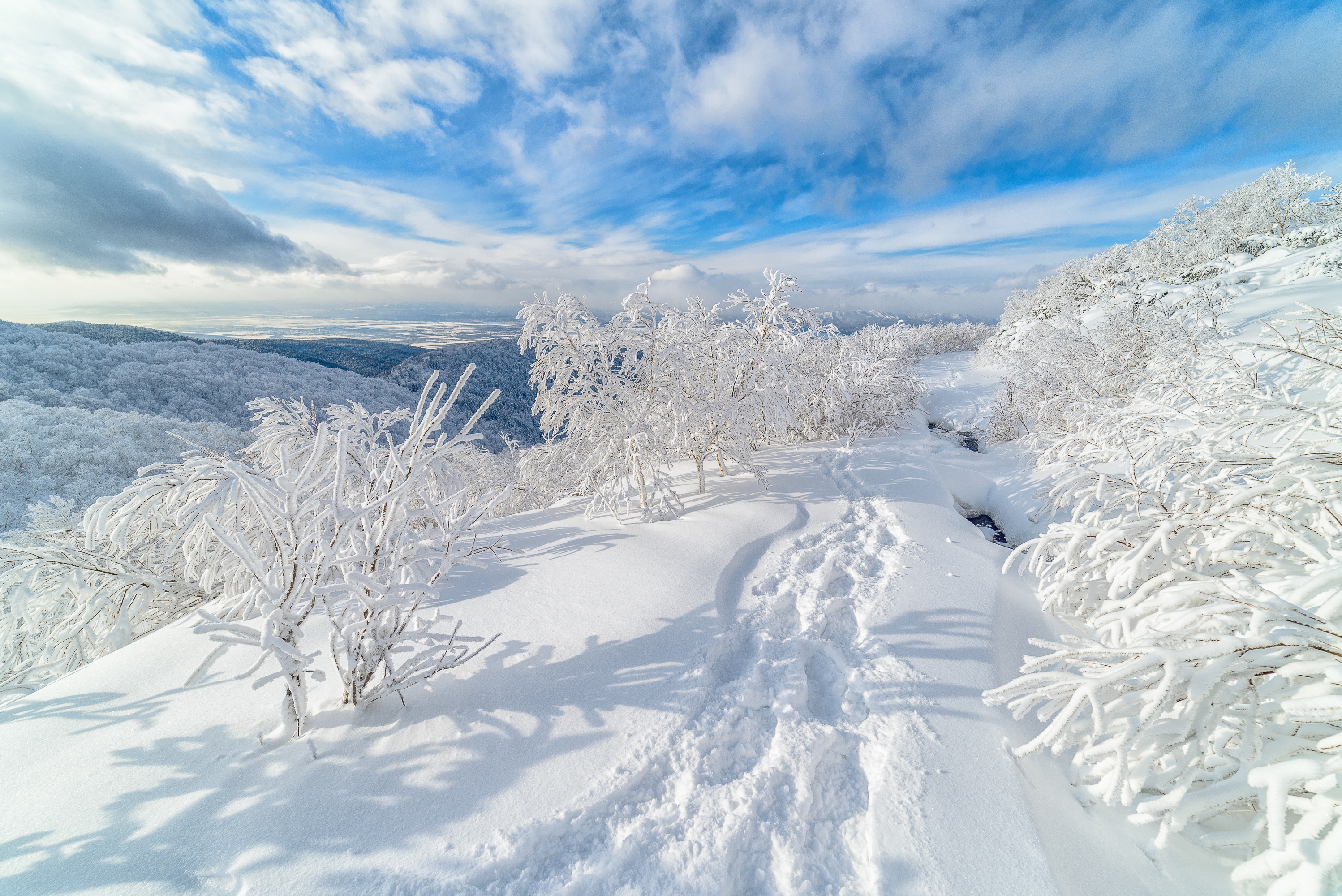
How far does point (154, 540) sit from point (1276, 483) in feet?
31.2

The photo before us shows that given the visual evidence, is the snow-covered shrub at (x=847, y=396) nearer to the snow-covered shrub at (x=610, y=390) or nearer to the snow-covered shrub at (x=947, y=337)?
the snow-covered shrub at (x=610, y=390)

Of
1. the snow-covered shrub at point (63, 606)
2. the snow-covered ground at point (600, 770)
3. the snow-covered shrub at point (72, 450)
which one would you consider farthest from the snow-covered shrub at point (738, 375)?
the snow-covered shrub at point (72, 450)

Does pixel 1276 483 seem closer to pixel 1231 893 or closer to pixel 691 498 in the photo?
pixel 1231 893

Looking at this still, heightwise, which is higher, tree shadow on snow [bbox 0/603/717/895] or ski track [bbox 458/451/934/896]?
tree shadow on snow [bbox 0/603/717/895]

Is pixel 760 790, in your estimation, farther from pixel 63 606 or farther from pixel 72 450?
pixel 72 450

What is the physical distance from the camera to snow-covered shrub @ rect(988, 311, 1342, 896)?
144 cm

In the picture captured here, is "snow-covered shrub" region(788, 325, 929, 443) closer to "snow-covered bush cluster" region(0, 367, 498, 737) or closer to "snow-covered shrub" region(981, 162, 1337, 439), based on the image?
"snow-covered shrub" region(981, 162, 1337, 439)

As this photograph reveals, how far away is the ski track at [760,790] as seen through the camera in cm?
164

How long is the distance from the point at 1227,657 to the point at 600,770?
253cm

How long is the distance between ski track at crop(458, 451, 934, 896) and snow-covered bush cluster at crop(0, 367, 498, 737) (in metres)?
1.05

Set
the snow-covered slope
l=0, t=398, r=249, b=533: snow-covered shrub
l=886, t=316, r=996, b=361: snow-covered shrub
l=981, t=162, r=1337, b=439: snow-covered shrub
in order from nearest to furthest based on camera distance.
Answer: l=981, t=162, r=1337, b=439: snow-covered shrub
l=0, t=398, r=249, b=533: snow-covered shrub
the snow-covered slope
l=886, t=316, r=996, b=361: snow-covered shrub

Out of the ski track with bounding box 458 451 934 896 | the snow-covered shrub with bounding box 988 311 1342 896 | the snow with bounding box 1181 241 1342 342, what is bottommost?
the ski track with bounding box 458 451 934 896

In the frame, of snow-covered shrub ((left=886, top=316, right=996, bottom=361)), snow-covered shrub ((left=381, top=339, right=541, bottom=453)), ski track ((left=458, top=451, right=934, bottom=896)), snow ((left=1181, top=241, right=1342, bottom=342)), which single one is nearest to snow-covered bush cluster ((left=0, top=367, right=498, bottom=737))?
ski track ((left=458, top=451, right=934, bottom=896))

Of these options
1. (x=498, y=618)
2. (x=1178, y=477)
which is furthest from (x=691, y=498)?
(x=1178, y=477)
